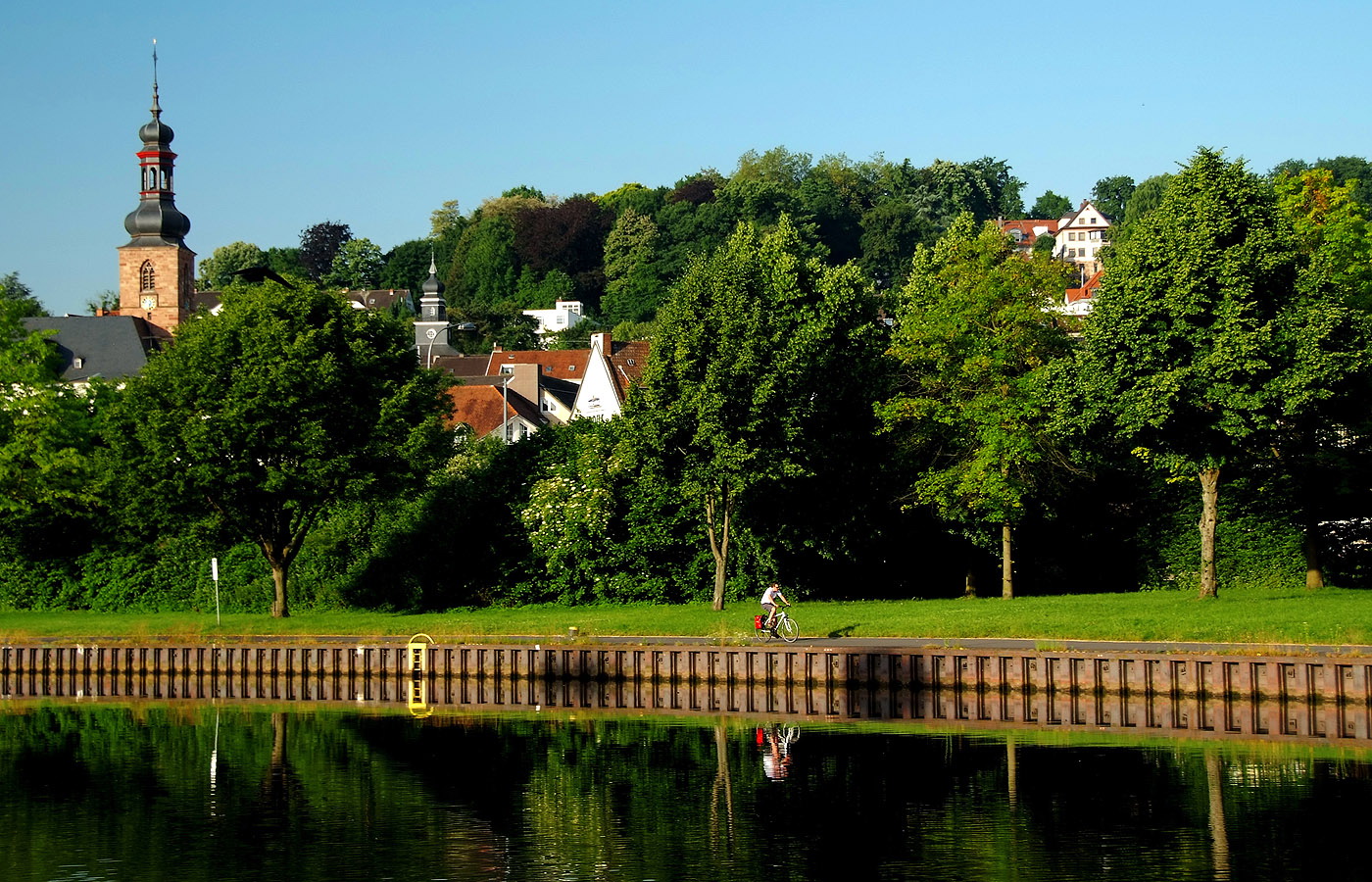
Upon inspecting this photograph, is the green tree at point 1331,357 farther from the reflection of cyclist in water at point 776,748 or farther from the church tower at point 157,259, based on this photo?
the church tower at point 157,259

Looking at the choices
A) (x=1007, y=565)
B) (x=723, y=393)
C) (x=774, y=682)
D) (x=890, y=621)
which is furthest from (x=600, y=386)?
(x=774, y=682)

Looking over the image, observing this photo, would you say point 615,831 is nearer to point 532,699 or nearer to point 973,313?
point 532,699

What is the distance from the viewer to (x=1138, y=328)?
5491cm

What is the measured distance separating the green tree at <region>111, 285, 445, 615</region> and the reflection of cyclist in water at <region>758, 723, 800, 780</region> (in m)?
24.3

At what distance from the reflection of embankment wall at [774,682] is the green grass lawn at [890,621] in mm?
2405

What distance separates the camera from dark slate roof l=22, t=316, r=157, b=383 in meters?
144

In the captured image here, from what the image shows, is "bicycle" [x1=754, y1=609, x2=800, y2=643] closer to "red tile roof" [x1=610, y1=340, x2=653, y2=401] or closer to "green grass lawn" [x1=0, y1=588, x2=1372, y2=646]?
"green grass lawn" [x1=0, y1=588, x2=1372, y2=646]

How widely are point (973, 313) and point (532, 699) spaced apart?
23445 mm

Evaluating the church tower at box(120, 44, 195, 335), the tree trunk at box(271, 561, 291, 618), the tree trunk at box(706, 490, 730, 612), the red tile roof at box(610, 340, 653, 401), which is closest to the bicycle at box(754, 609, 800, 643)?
the tree trunk at box(706, 490, 730, 612)

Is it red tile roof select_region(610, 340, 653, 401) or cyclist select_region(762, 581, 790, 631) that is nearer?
cyclist select_region(762, 581, 790, 631)

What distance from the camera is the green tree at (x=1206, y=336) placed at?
5294 cm

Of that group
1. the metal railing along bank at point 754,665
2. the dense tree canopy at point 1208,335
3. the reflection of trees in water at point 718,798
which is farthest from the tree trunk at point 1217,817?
the dense tree canopy at point 1208,335

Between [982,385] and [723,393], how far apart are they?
1248cm

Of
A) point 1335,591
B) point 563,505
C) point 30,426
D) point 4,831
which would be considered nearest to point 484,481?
point 563,505
